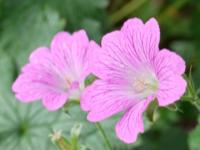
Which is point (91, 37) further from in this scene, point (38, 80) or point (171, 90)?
point (171, 90)

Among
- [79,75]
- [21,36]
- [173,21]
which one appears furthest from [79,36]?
[173,21]

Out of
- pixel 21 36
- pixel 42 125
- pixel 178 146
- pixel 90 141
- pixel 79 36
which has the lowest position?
pixel 178 146

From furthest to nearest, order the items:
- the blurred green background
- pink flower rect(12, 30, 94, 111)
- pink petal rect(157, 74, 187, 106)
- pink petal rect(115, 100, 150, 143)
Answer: the blurred green background
pink flower rect(12, 30, 94, 111)
pink petal rect(115, 100, 150, 143)
pink petal rect(157, 74, 187, 106)

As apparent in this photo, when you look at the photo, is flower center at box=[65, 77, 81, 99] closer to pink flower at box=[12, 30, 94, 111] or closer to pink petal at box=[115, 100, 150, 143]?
pink flower at box=[12, 30, 94, 111]

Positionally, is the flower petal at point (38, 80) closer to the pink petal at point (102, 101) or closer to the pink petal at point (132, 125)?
the pink petal at point (102, 101)

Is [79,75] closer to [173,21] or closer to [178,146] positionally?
[178,146]

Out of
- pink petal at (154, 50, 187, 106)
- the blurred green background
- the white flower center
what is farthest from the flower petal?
pink petal at (154, 50, 187, 106)
